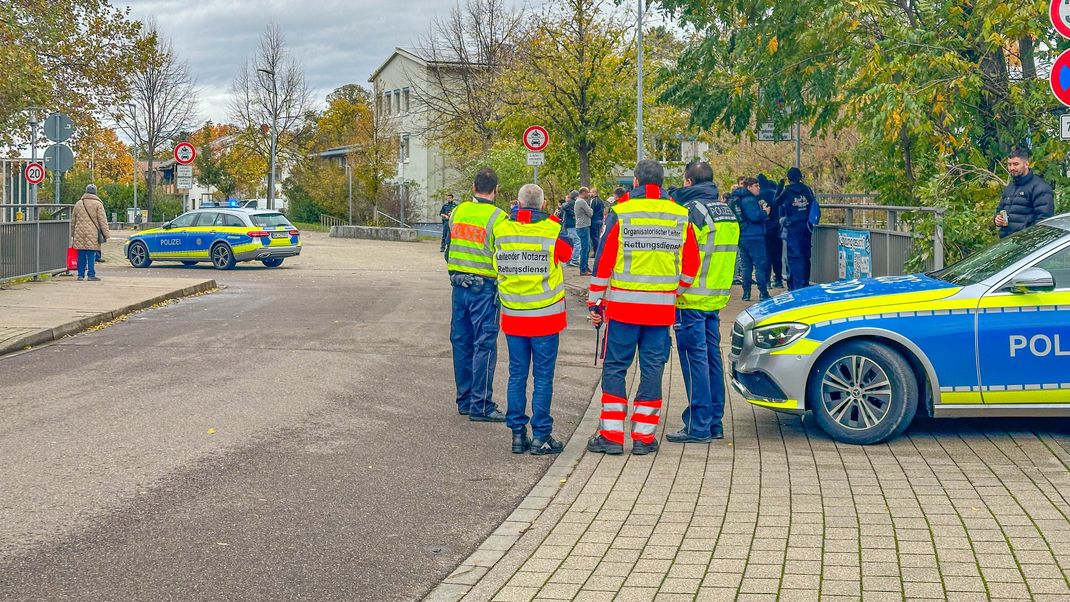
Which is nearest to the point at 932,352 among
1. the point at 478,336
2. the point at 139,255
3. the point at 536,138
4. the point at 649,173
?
the point at 649,173

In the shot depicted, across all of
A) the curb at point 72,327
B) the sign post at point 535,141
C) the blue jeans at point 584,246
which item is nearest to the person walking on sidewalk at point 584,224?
the blue jeans at point 584,246

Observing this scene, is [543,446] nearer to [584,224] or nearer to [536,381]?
[536,381]

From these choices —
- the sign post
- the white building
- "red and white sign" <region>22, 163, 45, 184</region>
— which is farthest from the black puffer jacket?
the white building

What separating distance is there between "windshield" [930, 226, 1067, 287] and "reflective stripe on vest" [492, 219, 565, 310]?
106 inches

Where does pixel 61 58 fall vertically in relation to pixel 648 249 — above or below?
above

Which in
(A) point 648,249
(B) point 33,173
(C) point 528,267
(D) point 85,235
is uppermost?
(B) point 33,173

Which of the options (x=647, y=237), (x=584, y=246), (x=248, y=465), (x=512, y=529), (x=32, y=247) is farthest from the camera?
(x=584, y=246)

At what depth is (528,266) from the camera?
8344 mm

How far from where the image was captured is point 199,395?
33.5 feet

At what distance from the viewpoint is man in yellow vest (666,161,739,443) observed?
8.52 meters

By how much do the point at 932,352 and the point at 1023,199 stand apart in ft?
14.2

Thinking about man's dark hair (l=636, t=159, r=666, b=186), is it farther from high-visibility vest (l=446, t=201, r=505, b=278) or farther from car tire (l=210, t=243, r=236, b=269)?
car tire (l=210, t=243, r=236, b=269)

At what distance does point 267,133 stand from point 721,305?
64.8 metres

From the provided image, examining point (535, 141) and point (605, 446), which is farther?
point (535, 141)
